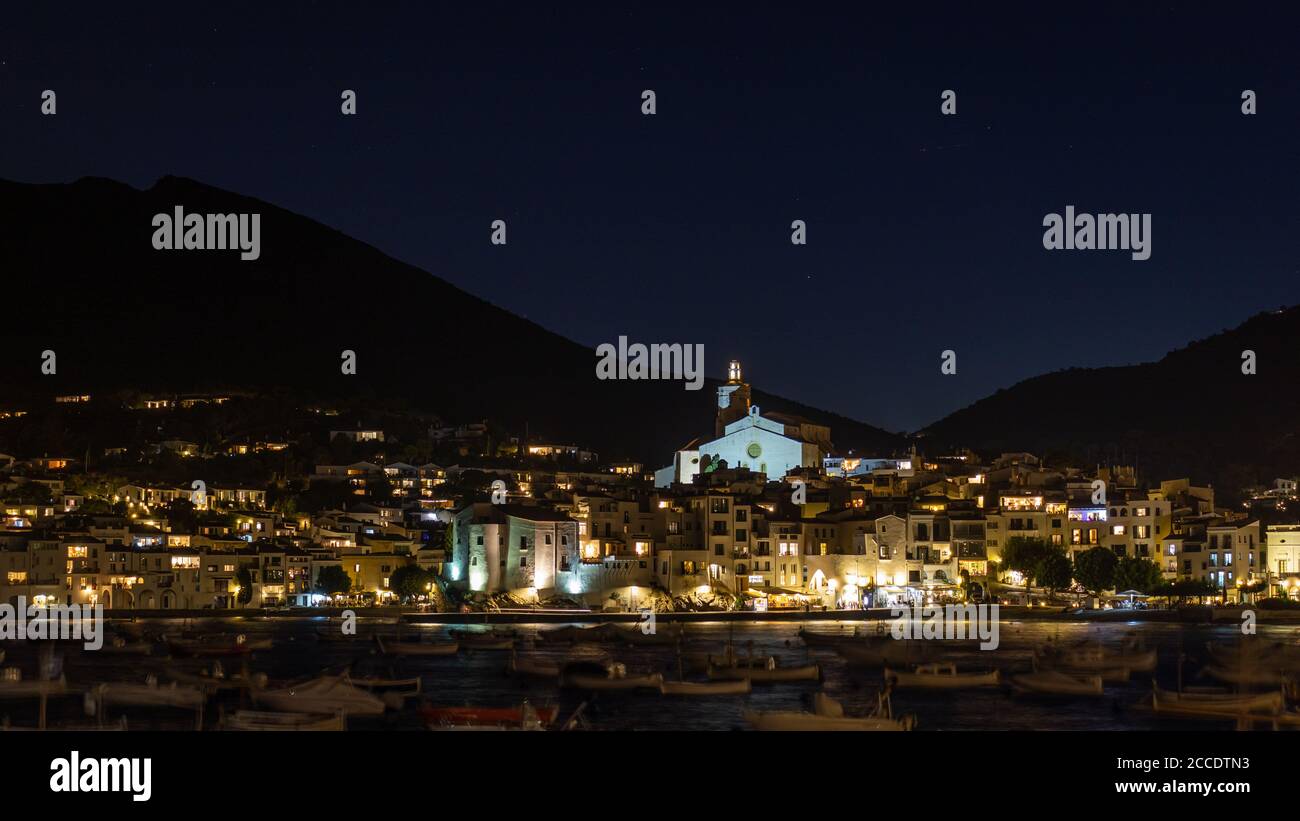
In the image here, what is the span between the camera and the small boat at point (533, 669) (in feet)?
142

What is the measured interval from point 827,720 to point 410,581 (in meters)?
44.6

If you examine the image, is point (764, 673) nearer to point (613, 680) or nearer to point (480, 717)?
point (613, 680)

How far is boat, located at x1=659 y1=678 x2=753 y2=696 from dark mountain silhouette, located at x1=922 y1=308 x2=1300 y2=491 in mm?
82390

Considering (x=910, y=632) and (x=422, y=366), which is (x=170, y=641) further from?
(x=422, y=366)

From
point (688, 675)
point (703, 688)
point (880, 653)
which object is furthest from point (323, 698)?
point (880, 653)

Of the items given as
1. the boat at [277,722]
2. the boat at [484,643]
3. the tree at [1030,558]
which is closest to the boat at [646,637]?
the boat at [484,643]

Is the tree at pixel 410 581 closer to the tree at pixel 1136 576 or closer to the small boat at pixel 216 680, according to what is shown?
the small boat at pixel 216 680

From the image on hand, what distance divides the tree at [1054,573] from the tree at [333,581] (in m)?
32.4

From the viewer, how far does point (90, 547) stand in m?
69.1

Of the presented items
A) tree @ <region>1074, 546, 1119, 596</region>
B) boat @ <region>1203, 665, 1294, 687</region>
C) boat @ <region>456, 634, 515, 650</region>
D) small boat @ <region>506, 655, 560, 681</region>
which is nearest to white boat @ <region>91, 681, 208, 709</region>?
small boat @ <region>506, 655, 560, 681</region>

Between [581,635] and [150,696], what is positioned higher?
[150,696]

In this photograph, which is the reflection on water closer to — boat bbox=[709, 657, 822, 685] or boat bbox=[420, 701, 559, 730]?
boat bbox=[709, 657, 822, 685]

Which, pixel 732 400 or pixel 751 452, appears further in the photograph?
pixel 732 400

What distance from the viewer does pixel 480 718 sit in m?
30.1
